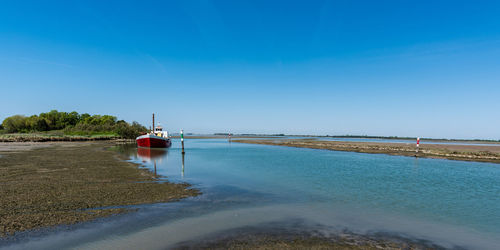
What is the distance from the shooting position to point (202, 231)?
23.1ft

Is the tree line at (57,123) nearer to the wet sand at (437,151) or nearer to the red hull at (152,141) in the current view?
the red hull at (152,141)

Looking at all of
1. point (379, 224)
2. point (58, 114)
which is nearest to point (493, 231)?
point (379, 224)

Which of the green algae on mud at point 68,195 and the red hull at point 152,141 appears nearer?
the green algae on mud at point 68,195

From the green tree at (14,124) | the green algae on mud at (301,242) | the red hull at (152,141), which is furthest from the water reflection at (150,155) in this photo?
the green tree at (14,124)

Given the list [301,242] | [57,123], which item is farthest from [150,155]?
[57,123]

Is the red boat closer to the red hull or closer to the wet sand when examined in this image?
the red hull

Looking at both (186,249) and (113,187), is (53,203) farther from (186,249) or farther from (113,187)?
(186,249)

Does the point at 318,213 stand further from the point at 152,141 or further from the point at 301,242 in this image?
the point at 152,141

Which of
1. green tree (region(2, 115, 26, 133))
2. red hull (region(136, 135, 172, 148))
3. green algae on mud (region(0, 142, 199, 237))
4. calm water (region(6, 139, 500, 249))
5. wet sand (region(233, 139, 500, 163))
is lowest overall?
wet sand (region(233, 139, 500, 163))

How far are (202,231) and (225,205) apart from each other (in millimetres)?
2937

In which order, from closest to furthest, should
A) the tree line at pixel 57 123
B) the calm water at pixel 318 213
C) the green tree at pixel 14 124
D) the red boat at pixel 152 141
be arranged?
the calm water at pixel 318 213 → the red boat at pixel 152 141 → the tree line at pixel 57 123 → the green tree at pixel 14 124

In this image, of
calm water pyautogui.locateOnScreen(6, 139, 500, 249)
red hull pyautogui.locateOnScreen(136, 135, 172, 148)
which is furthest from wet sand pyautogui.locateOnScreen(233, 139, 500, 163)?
red hull pyautogui.locateOnScreen(136, 135, 172, 148)

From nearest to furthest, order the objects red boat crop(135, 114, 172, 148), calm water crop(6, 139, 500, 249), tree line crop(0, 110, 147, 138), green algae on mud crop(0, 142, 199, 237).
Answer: calm water crop(6, 139, 500, 249) → green algae on mud crop(0, 142, 199, 237) → red boat crop(135, 114, 172, 148) → tree line crop(0, 110, 147, 138)

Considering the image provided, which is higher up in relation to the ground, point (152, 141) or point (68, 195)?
point (152, 141)
